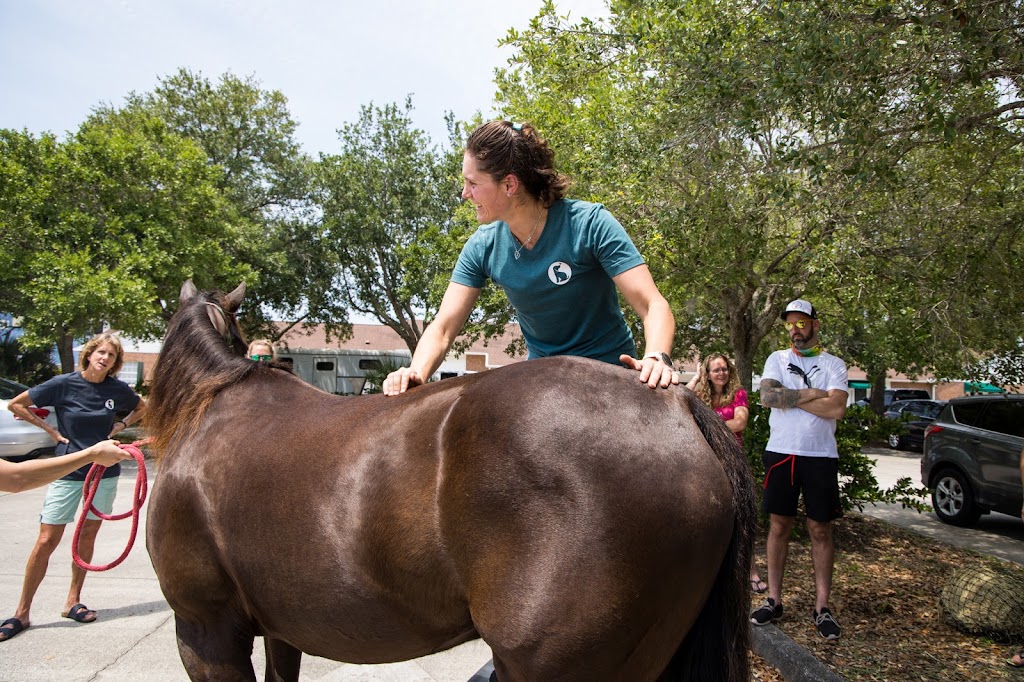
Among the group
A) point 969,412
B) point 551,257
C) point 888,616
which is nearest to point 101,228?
point 551,257

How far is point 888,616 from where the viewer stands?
16.7ft

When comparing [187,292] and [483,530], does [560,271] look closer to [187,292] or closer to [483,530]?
[483,530]

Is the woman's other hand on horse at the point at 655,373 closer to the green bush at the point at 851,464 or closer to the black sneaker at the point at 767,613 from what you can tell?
the black sneaker at the point at 767,613

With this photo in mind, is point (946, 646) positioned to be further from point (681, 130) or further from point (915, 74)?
point (681, 130)

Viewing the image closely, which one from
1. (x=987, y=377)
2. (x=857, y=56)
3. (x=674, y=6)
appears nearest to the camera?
(x=857, y=56)

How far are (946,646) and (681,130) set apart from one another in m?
5.16

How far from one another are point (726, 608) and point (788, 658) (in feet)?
8.83

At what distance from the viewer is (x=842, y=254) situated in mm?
7684

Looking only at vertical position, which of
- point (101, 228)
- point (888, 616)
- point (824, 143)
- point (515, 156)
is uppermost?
point (101, 228)

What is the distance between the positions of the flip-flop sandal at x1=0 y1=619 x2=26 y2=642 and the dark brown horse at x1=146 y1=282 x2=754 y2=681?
334cm

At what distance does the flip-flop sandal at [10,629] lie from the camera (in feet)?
14.8

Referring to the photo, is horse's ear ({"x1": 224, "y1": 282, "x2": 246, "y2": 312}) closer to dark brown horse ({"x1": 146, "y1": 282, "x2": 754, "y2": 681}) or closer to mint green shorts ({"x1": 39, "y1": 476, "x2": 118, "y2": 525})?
dark brown horse ({"x1": 146, "y1": 282, "x2": 754, "y2": 681})

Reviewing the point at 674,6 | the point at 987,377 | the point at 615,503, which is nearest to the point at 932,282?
the point at 987,377

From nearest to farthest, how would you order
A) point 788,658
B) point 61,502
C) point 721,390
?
1. point 788,658
2. point 61,502
3. point 721,390
